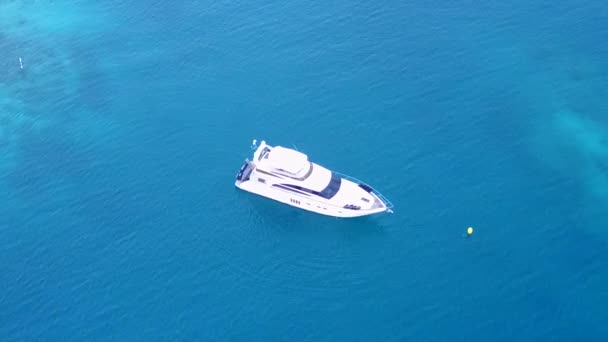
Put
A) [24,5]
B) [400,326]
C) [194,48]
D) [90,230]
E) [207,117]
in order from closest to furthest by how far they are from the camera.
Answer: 1. [400,326]
2. [90,230]
3. [207,117]
4. [194,48]
5. [24,5]

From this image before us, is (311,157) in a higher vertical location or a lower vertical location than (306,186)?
higher

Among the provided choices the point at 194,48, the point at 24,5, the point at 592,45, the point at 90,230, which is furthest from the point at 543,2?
the point at 24,5

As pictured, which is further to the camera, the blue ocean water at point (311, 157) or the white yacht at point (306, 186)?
the white yacht at point (306, 186)

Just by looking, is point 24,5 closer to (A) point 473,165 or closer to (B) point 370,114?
(B) point 370,114

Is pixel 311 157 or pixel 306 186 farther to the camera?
pixel 311 157
